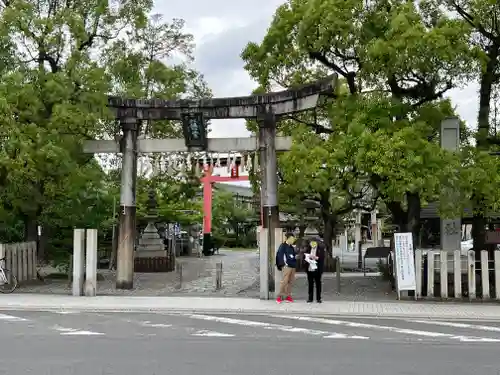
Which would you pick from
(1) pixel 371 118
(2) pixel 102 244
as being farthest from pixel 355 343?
(2) pixel 102 244

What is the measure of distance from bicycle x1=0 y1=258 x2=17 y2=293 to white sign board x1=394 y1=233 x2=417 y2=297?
11208 mm

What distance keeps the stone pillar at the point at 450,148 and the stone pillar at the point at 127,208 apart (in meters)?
9.51

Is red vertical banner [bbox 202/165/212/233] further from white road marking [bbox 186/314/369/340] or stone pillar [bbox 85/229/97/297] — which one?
white road marking [bbox 186/314/369/340]

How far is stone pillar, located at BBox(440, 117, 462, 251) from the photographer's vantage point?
17.4m

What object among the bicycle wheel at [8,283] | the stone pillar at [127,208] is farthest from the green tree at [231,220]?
the bicycle wheel at [8,283]

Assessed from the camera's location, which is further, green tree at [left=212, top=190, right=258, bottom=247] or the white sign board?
green tree at [left=212, top=190, right=258, bottom=247]

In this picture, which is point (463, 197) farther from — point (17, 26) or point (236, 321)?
point (17, 26)

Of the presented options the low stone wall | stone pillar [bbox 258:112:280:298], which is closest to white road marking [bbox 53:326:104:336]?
stone pillar [bbox 258:112:280:298]

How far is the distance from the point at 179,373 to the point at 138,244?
22.7m

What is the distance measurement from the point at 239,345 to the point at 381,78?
35.4ft

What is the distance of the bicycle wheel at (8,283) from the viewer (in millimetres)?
18391

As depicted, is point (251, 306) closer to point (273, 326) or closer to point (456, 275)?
point (273, 326)

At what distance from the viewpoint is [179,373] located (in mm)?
Answer: 7574

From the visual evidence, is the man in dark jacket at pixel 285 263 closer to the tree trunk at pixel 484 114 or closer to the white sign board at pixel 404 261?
the white sign board at pixel 404 261
